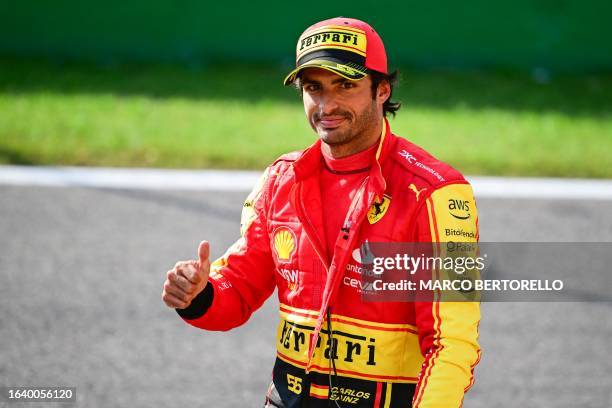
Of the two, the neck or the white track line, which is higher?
the white track line

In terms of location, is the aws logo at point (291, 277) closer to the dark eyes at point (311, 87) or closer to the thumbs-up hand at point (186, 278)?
the thumbs-up hand at point (186, 278)

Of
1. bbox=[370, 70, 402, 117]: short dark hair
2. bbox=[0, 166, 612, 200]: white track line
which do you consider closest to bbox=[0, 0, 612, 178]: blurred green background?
bbox=[0, 166, 612, 200]: white track line

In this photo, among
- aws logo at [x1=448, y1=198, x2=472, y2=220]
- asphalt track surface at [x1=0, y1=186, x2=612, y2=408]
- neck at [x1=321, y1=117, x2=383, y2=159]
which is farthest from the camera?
asphalt track surface at [x1=0, y1=186, x2=612, y2=408]

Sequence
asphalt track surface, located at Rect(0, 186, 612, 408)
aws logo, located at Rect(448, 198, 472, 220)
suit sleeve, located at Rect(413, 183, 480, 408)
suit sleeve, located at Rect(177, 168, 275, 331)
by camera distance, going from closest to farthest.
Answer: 1. suit sleeve, located at Rect(413, 183, 480, 408)
2. aws logo, located at Rect(448, 198, 472, 220)
3. suit sleeve, located at Rect(177, 168, 275, 331)
4. asphalt track surface, located at Rect(0, 186, 612, 408)

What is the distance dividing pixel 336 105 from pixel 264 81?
10.8 metres

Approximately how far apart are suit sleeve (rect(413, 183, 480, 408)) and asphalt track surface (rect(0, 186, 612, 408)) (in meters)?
→ 2.91

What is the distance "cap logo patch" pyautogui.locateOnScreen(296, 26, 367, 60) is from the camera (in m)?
3.29

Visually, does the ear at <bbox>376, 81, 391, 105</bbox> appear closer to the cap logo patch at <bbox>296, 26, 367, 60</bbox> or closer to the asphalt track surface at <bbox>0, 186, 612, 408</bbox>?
the cap logo patch at <bbox>296, 26, 367, 60</bbox>

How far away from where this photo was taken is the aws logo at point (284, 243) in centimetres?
340

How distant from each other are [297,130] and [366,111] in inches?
329

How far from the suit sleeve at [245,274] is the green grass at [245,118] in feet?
22.5

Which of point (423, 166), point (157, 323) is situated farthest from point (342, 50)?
point (157, 323)

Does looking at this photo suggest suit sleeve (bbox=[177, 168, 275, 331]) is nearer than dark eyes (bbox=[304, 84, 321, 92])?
No

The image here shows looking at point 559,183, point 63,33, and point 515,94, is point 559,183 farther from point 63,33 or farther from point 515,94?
point 63,33
